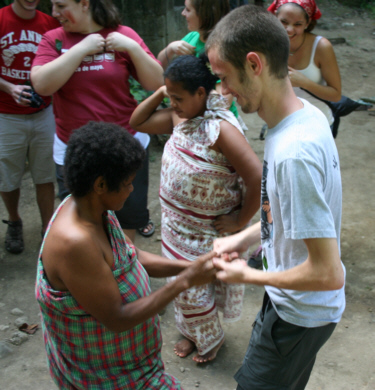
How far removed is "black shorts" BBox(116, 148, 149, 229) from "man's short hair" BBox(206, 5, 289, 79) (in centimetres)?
190

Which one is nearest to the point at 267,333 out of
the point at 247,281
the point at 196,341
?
the point at 247,281

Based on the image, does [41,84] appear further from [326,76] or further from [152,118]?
[326,76]

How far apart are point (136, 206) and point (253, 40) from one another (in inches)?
82.9

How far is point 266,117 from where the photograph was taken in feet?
5.63

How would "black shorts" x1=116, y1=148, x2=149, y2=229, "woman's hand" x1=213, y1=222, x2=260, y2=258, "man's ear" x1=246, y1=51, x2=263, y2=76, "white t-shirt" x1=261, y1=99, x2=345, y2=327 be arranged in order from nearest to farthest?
"white t-shirt" x1=261, y1=99, x2=345, y2=327 → "man's ear" x1=246, y1=51, x2=263, y2=76 → "woman's hand" x1=213, y1=222, x2=260, y2=258 → "black shorts" x1=116, y1=148, x2=149, y2=229

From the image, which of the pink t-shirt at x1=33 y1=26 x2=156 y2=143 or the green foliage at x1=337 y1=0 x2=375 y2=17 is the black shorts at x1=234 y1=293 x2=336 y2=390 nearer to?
the pink t-shirt at x1=33 y1=26 x2=156 y2=143

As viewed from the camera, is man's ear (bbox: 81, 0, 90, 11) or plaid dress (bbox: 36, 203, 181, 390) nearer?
plaid dress (bbox: 36, 203, 181, 390)

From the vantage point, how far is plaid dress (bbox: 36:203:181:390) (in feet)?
5.97

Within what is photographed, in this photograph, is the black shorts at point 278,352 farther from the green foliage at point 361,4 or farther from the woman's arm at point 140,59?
the green foliage at point 361,4

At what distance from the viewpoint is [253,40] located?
62.7 inches

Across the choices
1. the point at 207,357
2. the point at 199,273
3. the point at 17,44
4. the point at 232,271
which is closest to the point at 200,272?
the point at 199,273

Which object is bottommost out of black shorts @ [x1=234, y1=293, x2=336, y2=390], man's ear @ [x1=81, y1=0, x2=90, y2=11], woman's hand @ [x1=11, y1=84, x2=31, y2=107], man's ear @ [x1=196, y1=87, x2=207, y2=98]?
black shorts @ [x1=234, y1=293, x2=336, y2=390]

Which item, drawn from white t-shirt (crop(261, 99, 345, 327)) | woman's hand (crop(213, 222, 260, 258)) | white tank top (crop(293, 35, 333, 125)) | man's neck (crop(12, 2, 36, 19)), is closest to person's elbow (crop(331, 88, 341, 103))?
white tank top (crop(293, 35, 333, 125))

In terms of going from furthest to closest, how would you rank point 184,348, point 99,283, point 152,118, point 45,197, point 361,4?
1. point 361,4
2. point 45,197
3. point 184,348
4. point 152,118
5. point 99,283
